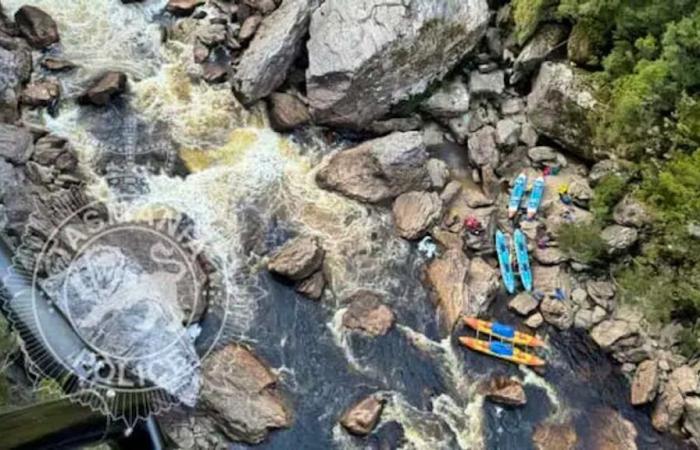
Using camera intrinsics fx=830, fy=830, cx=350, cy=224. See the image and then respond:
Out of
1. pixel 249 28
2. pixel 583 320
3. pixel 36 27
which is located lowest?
pixel 583 320

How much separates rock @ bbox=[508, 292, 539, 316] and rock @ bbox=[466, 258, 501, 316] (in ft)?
1.01

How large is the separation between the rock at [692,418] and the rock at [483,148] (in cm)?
451

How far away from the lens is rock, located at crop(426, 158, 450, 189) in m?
12.9

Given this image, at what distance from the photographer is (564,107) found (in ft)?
42.4

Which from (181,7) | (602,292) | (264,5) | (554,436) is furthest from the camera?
(181,7)

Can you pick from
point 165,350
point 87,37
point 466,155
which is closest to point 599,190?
point 466,155

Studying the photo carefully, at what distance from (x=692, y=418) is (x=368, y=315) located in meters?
4.51

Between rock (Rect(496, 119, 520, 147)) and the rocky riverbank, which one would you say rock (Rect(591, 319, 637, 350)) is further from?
rock (Rect(496, 119, 520, 147))

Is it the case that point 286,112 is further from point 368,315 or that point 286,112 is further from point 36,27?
point 36,27

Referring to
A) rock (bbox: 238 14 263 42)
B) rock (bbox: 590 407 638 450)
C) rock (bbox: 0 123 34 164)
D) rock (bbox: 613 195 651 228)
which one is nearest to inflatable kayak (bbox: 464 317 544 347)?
rock (bbox: 590 407 638 450)

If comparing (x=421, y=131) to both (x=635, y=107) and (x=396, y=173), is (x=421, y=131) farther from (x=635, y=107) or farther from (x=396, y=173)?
(x=635, y=107)

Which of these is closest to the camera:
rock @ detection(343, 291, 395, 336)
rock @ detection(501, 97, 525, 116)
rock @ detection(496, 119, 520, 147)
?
rock @ detection(343, 291, 395, 336)

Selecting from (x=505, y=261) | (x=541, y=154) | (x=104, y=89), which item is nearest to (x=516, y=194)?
(x=541, y=154)

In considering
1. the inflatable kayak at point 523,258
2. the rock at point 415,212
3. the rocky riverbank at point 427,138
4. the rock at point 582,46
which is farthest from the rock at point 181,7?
the inflatable kayak at point 523,258
